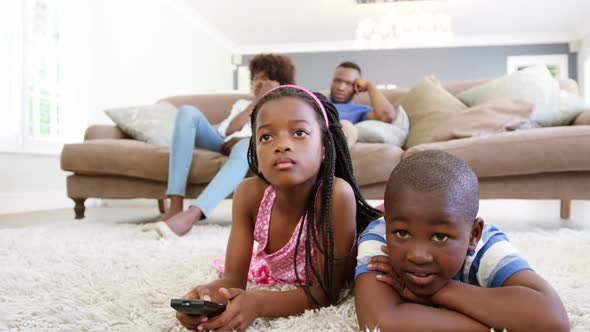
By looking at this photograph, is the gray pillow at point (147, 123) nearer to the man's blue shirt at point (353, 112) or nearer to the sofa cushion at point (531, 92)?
the man's blue shirt at point (353, 112)

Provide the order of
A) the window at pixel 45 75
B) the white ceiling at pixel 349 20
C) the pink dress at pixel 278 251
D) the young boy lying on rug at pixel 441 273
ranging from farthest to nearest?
the white ceiling at pixel 349 20 → the window at pixel 45 75 → the pink dress at pixel 278 251 → the young boy lying on rug at pixel 441 273

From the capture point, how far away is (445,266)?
0.65 metres

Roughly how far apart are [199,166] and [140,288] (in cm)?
125

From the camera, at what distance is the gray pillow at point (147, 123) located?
2.59 metres

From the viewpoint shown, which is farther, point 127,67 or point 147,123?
point 127,67

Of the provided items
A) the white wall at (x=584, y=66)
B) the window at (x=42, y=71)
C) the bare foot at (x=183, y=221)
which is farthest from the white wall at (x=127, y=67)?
the white wall at (x=584, y=66)

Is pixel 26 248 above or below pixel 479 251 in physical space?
below

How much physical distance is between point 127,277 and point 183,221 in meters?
0.73

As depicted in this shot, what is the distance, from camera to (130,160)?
2.29 metres

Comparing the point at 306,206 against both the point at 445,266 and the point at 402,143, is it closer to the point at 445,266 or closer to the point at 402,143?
the point at 445,266

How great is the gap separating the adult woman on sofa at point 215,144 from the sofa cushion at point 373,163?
0.52 meters

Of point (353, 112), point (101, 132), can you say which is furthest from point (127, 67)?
point (353, 112)

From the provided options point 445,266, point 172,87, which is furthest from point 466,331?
point 172,87

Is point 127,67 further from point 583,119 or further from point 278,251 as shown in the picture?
point 278,251
